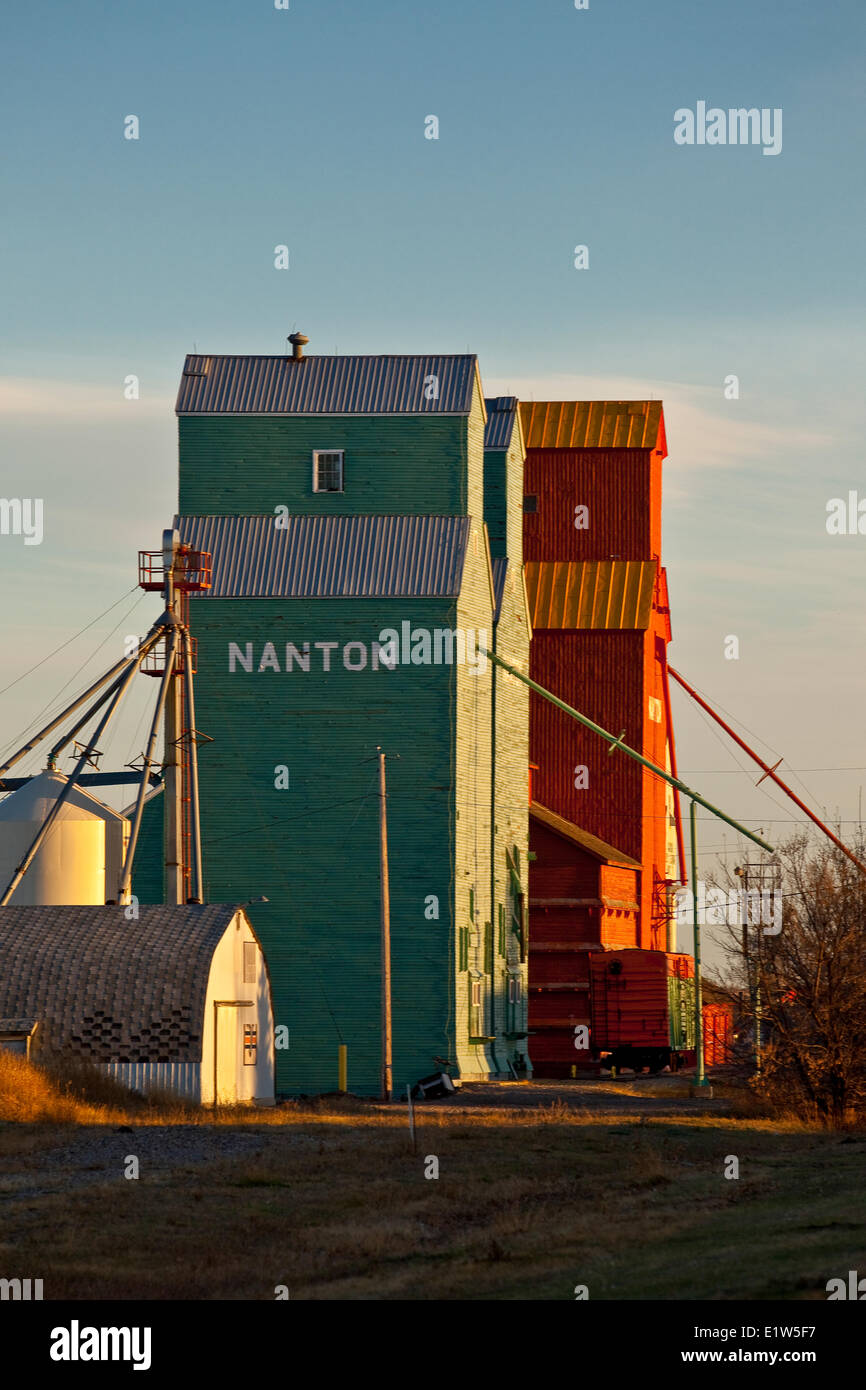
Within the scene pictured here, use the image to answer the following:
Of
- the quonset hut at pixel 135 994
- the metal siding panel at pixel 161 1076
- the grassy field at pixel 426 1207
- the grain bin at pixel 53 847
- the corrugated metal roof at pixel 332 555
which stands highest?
the corrugated metal roof at pixel 332 555

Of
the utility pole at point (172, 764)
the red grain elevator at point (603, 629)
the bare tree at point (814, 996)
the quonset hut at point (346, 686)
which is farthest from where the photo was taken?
the red grain elevator at point (603, 629)

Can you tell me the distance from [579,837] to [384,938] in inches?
638

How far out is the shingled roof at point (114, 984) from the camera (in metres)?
39.3

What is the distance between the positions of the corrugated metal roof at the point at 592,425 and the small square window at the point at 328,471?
1681cm

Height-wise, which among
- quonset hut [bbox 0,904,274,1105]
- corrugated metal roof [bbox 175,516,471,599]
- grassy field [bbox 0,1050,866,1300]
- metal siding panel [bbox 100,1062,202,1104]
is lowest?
grassy field [bbox 0,1050,866,1300]

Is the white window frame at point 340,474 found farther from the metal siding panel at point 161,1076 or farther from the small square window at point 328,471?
the metal siding panel at point 161,1076

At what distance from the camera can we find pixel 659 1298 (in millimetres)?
15477

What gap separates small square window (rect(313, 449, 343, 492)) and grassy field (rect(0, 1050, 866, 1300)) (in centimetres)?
1993

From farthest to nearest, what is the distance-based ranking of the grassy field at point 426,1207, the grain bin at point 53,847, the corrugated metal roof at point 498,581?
the corrugated metal roof at point 498,581 → the grain bin at point 53,847 → the grassy field at point 426,1207

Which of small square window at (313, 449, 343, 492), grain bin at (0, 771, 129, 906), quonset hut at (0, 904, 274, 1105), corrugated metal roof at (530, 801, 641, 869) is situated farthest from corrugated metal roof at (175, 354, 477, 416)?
quonset hut at (0, 904, 274, 1105)

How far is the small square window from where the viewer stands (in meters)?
51.7

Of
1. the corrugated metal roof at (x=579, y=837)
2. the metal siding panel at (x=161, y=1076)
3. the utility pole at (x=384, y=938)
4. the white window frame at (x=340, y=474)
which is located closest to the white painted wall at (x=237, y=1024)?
the metal siding panel at (x=161, y=1076)

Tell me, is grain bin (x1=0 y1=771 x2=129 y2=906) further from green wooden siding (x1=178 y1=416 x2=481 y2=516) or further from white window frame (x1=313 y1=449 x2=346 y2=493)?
white window frame (x1=313 y1=449 x2=346 y2=493)
